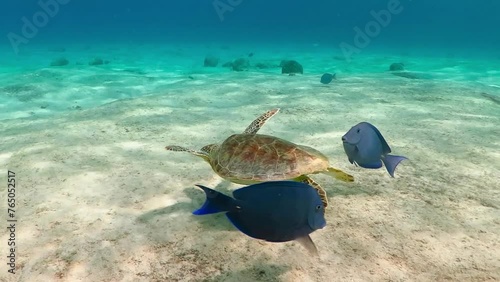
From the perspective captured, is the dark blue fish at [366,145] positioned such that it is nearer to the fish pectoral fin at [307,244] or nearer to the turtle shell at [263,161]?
the turtle shell at [263,161]

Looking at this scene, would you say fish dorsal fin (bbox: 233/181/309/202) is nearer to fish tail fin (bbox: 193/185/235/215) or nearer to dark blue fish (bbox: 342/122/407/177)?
fish tail fin (bbox: 193/185/235/215)

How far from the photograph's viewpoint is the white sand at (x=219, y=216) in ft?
8.02

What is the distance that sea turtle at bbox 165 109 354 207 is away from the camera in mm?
3021

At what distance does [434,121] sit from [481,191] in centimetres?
290

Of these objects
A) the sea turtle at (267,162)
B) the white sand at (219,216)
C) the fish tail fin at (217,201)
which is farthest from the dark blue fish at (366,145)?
the fish tail fin at (217,201)

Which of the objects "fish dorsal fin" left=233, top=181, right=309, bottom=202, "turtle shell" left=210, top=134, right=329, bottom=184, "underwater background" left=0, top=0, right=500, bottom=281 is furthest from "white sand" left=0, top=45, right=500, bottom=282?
"fish dorsal fin" left=233, top=181, right=309, bottom=202

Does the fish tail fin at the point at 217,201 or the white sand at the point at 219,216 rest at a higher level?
the fish tail fin at the point at 217,201

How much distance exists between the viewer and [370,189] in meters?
3.62

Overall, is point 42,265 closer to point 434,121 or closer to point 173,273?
point 173,273

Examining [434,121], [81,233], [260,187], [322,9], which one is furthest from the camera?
[322,9]

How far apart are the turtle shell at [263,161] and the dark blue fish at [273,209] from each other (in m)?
0.96

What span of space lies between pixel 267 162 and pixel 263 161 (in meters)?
0.04

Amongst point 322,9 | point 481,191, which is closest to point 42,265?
point 481,191

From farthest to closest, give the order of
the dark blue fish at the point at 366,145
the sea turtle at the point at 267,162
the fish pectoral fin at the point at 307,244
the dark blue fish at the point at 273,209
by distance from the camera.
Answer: the sea turtle at the point at 267,162
the dark blue fish at the point at 366,145
the fish pectoral fin at the point at 307,244
the dark blue fish at the point at 273,209
